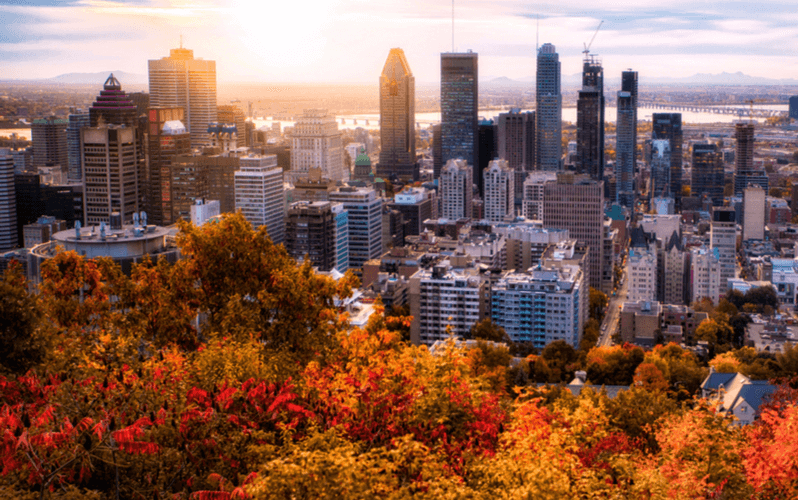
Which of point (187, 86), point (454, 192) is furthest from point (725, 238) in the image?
point (187, 86)

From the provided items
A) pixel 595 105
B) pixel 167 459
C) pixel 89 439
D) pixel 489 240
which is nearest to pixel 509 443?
pixel 167 459

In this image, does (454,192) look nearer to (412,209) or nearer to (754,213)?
(412,209)

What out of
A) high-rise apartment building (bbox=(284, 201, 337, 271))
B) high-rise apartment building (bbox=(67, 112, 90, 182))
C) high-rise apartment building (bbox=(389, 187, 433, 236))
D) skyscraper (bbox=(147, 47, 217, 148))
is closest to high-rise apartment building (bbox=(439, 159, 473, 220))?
high-rise apartment building (bbox=(389, 187, 433, 236))

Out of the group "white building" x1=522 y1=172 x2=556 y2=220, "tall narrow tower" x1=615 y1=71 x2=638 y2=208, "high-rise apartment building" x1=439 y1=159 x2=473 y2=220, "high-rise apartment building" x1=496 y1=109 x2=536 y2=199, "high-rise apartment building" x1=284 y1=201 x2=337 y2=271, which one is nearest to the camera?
"high-rise apartment building" x1=284 y1=201 x2=337 y2=271

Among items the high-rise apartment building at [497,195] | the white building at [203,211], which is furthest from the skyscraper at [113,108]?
the high-rise apartment building at [497,195]

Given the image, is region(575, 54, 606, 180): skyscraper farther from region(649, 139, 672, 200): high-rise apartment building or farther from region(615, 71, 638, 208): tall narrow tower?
region(649, 139, 672, 200): high-rise apartment building

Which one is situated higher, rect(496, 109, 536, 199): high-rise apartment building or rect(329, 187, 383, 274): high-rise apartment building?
rect(496, 109, 536, 199): high-rise apartment building

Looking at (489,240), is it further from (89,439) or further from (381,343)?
(89,439)

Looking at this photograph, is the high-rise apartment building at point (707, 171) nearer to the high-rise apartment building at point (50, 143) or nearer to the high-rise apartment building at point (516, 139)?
the high-rise apartment building at point (516, 139)
